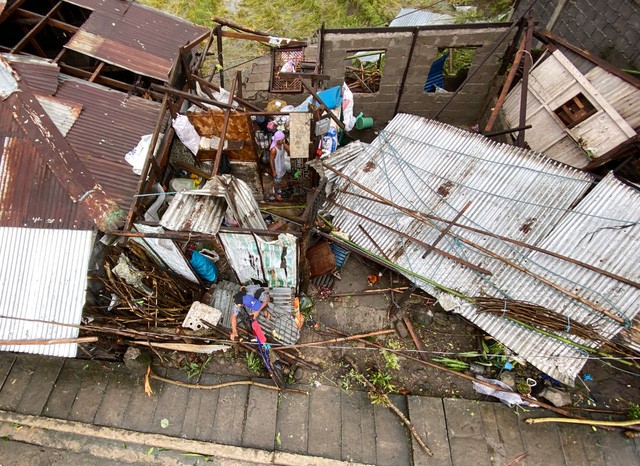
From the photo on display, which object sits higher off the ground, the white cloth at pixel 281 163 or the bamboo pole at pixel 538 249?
the bamboo pole at pixel 538 249

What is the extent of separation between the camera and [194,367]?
24.2ft

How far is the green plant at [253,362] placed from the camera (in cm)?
734

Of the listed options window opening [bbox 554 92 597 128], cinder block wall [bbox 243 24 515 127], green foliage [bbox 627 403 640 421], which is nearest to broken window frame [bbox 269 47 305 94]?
cinder block wall [bbox 243 24 515 127]

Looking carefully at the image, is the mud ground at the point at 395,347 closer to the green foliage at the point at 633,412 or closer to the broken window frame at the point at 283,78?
the green foliage at the point at 633,412

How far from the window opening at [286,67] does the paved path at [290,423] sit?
30.7ft

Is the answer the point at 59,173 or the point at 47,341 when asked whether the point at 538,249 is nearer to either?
the point at 47,341

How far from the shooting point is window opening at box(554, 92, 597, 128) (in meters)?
8.02

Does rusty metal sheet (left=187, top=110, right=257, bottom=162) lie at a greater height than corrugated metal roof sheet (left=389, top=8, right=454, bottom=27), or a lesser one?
lesser

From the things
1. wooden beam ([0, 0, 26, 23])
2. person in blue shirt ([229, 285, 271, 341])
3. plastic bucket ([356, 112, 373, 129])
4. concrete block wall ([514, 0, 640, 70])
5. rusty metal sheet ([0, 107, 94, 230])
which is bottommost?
person in blue shirt ([229, 285, 271, 341])

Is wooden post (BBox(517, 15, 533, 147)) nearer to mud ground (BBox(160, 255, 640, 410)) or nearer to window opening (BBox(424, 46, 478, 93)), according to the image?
window opening (BBox(424, 46, 478, 93))

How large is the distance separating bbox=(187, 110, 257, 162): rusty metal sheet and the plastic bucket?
11.4ft

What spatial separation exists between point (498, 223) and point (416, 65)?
5212mm

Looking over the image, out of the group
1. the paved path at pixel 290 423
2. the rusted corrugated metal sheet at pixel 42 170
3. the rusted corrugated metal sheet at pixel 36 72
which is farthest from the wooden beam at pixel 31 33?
the paved path at pixel 290 423

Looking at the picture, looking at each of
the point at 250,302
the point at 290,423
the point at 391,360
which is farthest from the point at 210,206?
the point at 391,360
